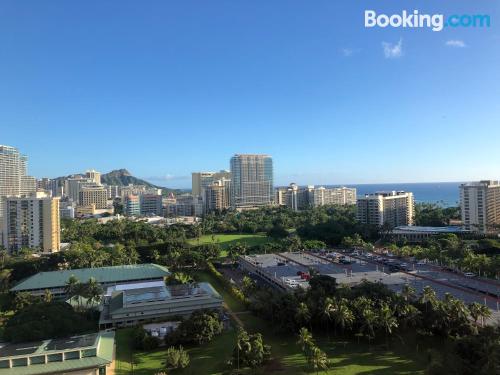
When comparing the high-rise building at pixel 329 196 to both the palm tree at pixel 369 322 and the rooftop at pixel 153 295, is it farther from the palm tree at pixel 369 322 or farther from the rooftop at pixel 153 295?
the palm tree at pixel 369 322

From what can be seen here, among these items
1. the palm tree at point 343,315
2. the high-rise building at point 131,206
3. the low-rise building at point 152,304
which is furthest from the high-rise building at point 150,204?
the palm tree at point 343,315

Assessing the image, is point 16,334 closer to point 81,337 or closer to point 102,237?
point 81,337

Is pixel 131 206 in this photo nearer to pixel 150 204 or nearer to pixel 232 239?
pixel 150 204

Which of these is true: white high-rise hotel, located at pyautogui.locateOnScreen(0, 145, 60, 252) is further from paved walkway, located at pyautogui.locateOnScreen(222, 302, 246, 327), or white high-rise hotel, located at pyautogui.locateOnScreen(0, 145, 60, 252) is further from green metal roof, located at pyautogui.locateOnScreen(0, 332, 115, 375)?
green metal roof, located at pyautogui.locateOnScreen(0, 332, 115, 375)

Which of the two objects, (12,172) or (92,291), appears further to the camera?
(12,172)

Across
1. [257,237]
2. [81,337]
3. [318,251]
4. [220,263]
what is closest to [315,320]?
[81,337]

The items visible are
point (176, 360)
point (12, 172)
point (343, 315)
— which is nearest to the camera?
point (176, 360)

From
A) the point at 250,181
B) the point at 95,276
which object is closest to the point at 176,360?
the point at 95,276
